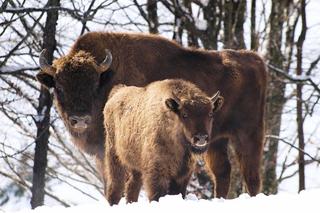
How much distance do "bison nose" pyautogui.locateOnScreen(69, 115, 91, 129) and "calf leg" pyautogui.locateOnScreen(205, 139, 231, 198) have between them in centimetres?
225

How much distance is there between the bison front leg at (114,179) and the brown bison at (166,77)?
1129 millimetres

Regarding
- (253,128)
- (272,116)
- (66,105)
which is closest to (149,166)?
(66,105)

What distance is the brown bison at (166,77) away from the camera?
33.6 feet

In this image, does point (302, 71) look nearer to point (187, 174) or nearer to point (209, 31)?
point (209, 31)

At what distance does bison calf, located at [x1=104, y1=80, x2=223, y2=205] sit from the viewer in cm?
791

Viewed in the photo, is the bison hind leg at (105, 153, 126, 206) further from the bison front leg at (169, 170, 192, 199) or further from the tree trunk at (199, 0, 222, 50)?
the tree trunk at (199, 0, 222, 50)

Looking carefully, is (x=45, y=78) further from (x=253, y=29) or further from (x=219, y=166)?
(x=253, y=29)

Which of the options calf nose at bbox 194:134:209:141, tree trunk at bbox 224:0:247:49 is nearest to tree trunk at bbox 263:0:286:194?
tree trunk at bbox 224:0:247:49

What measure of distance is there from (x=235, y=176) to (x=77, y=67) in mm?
7722

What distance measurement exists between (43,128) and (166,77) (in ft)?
11.8

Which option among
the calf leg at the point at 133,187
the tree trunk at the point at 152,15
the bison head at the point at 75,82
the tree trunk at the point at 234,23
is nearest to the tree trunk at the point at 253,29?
the tree trunk at the point at 234,23

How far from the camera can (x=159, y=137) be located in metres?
8.06

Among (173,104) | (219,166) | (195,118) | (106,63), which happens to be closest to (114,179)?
(173,104)

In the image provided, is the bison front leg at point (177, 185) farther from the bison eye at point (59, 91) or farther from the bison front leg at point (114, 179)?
the bison eye at point (59, 91)
